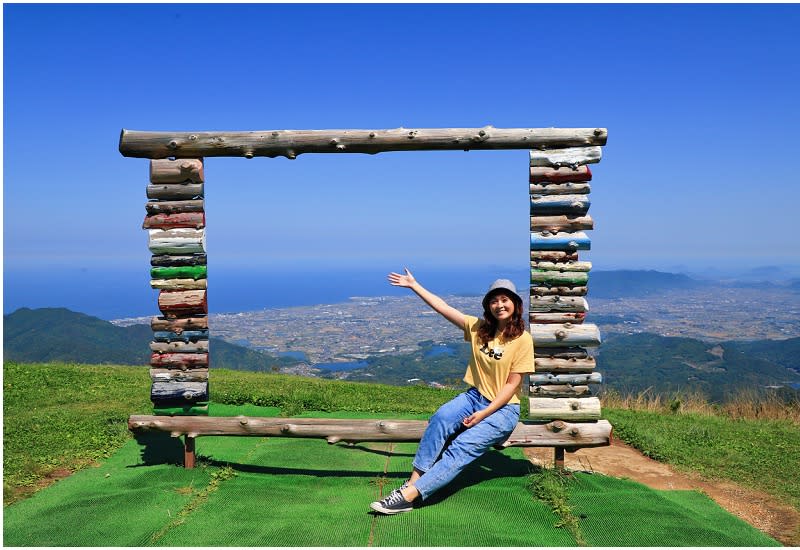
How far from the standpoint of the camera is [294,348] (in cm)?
6297

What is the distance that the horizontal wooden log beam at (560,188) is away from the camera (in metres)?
7.03

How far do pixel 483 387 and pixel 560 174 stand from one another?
2625 millimetres

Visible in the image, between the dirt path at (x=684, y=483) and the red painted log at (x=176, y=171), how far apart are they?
18.7 feet

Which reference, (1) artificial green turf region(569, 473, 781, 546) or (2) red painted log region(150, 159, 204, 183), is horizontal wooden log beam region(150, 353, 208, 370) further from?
(1) artificial green turf region(569, 473, 781, 546)

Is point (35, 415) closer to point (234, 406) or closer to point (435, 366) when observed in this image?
point (234, 406)

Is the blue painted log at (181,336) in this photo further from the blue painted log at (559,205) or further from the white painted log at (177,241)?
the blue painted log at (559,205)

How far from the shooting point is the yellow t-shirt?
A: 6.20 m

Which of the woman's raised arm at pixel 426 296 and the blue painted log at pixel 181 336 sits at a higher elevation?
the woman's raised arm at pixel 426 296

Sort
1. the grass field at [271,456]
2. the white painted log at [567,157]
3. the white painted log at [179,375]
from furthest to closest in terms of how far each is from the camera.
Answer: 1. the white painted log at [179,375]
2. the white painted log at [567,157]
3. the grass field at [271,456]

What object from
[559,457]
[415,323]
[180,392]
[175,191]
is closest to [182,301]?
[180,392]

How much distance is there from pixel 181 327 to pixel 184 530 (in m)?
2.71

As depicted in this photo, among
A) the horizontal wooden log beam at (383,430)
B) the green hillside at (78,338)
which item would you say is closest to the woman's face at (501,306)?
the horizontal wooden log beam at (383,430)

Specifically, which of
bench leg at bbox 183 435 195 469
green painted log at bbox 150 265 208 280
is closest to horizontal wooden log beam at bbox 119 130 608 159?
green painted log at bbox 150 265 208 280

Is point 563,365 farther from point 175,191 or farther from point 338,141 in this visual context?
point 175,191
